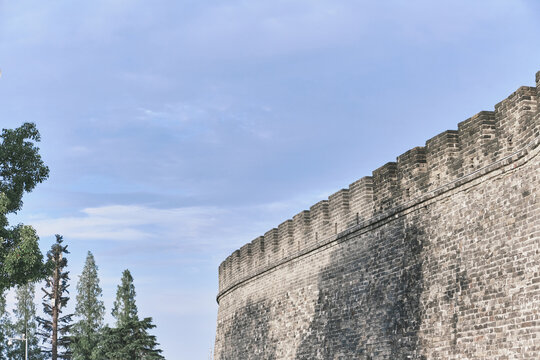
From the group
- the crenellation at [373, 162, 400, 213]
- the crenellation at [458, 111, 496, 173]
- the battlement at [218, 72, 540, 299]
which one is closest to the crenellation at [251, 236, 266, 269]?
the battlement at [218, 72, 540, 299]

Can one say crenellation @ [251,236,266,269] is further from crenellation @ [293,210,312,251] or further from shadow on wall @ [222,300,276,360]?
crenellation @ [293,210,312,251]

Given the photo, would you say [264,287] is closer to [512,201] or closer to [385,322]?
[385,322]

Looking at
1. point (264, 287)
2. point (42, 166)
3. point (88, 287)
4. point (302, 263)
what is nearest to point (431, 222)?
point (302, 263)

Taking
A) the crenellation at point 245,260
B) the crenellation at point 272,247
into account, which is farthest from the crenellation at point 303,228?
the crenellation at point 245,260

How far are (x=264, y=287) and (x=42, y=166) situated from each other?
332 inches

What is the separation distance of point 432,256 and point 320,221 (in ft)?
19.1

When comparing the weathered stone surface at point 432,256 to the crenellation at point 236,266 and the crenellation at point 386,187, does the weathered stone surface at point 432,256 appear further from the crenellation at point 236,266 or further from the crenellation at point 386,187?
the crenellation at point 236,266

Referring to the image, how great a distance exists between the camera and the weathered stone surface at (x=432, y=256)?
11586 mm

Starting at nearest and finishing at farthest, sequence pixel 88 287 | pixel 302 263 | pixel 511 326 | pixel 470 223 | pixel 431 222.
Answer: pixel 511 326 → pixel 470 223 → pixel 431 222 → pixel 302 263 → pixel 88 287

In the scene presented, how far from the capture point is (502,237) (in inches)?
471

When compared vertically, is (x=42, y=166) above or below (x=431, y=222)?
above

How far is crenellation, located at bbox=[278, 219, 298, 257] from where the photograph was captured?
21.2 meters

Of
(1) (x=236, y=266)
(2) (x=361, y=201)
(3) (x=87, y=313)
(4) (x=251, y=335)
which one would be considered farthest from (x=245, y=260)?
(3) (x=87, y=313)

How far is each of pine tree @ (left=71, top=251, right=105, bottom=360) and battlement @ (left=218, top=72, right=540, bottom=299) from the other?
24645 millimetres
